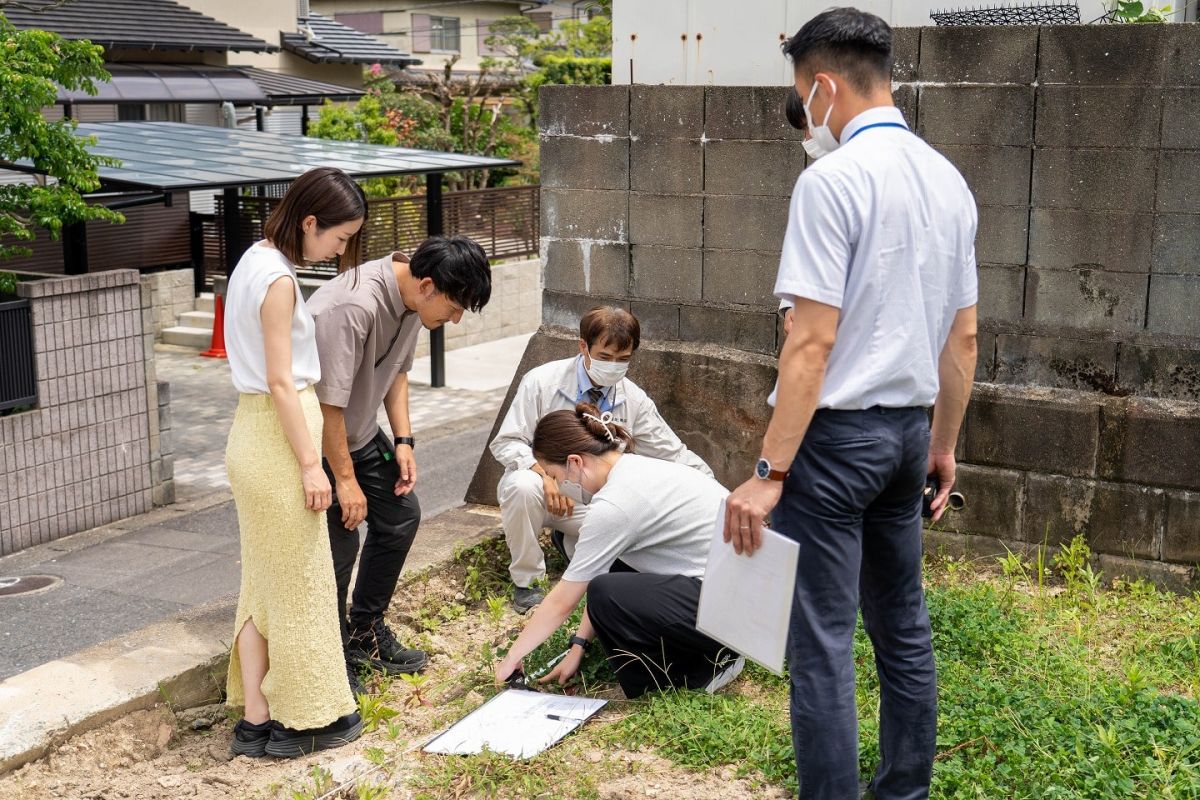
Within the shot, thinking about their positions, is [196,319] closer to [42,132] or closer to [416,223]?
[416,223]

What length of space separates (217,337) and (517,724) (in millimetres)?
10401

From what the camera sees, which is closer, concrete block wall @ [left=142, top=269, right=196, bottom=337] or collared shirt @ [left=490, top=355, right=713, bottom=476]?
collared shirt @ [left=490, top=355, right=713, bottom=476]

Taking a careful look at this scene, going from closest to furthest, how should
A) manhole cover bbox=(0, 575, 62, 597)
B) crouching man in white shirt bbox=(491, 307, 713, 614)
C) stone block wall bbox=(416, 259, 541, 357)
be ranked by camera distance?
crouching man in white shirt bbox=(491, 307, 713, 614) < manhole cover bbox=(0, 575, 62, 597) < stone block wall bbox=(416, 259, 541, 357)

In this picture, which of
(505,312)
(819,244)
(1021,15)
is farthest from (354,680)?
(505,312)

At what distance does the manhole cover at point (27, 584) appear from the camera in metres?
6.59

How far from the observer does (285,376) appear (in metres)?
3.66

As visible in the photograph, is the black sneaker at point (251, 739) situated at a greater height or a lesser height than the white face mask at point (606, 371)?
lesser

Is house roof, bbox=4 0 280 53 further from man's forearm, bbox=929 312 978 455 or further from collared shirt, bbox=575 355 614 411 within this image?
man's forearm, bbox=929 312 978 455

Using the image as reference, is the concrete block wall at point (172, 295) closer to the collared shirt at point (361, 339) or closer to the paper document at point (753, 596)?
the collared shirt at point (361, 339)

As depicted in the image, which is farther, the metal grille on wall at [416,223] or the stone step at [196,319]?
the stone step at [196,319]

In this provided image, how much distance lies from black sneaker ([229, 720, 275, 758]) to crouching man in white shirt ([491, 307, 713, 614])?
1364mm

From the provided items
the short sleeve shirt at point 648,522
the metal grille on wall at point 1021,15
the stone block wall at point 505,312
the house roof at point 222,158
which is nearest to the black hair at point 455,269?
the short sleeve shirt at point 648,522

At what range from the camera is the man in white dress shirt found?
2738mm

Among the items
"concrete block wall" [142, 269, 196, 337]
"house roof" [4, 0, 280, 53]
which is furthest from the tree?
"house roof" [4, 0, 280, 53]
